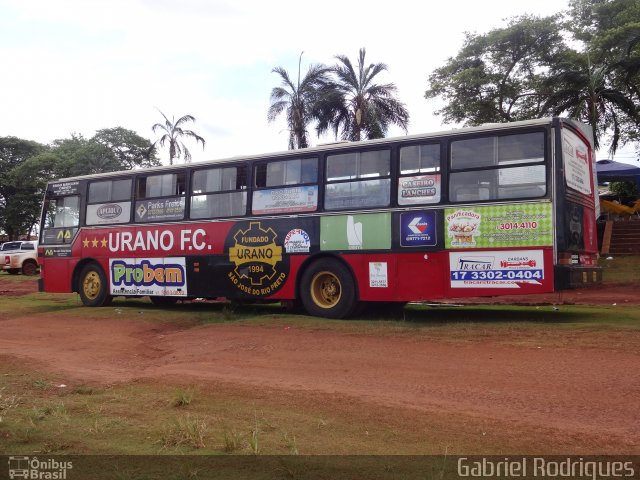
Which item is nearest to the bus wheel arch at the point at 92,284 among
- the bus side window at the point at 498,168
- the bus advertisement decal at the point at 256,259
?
the bus advertisement decal at the point at 256,259

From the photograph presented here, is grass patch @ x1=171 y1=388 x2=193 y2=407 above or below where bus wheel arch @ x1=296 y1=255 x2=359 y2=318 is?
below

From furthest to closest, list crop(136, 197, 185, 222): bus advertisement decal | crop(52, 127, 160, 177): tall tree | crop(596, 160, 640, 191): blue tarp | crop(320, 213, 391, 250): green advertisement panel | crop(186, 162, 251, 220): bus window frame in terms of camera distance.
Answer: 1. crop(52, 127, 160, 177): tall tree
2. crop(596, 160, 640, 191): blue tarp
3. crop(136, 197, 185, 222): bus advertisement decal
4. crop(186, 162, 251, 220): bus window frame
5. crop(320, 213, 391, 250): green advertisement panel

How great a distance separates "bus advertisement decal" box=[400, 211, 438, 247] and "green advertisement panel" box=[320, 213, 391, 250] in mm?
287

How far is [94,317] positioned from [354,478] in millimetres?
10130

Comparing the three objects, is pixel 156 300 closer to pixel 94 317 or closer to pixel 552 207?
pixel 94 317

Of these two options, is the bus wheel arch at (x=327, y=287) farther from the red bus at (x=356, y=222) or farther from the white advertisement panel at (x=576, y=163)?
the white advertisement panel at (x=576, y=163)

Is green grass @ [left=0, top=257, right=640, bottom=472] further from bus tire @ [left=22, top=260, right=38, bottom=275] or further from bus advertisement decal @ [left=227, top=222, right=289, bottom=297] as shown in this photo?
bus tire @ [left=22, top=260, right=38, bottom=275]

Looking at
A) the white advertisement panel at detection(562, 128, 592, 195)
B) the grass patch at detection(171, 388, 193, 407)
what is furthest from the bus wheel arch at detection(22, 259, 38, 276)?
the grass patch at detection(171, 388, 193, 407)

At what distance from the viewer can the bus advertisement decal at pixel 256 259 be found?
38.3 feet

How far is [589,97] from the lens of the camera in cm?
2483

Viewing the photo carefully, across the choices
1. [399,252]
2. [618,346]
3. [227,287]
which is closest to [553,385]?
[618,346]

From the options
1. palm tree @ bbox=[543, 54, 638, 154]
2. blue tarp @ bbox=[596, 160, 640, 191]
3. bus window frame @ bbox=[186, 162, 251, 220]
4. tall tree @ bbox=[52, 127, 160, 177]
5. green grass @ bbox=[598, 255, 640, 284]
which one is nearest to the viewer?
bus window frame @ bbox=[186, 162, 251, 220]

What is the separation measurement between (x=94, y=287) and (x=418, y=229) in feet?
27.9

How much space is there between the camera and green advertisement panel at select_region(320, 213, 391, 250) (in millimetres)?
10422
